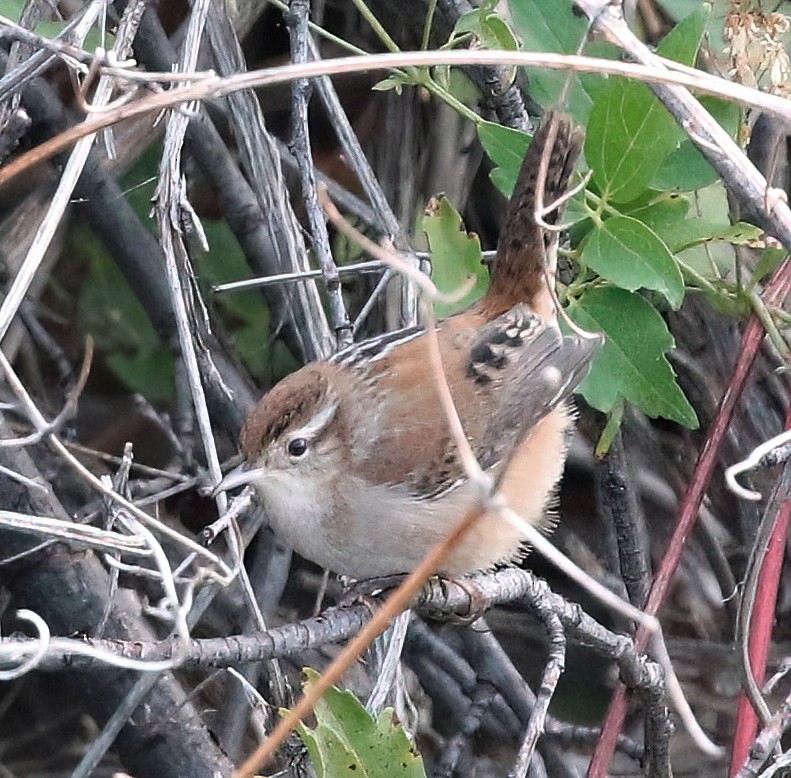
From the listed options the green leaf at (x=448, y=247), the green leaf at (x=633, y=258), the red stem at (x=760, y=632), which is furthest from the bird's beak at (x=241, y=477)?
the red stem at (x=760, y=632)

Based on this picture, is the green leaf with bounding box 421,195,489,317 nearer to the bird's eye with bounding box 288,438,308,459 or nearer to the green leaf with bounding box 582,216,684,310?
the green leaf with bounding box 582,216,684,310

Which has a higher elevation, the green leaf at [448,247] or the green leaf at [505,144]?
the green leaf at [505,144]

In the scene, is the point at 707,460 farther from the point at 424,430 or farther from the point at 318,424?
the point at 318,424

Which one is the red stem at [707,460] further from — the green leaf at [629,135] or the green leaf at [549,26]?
the green leaf at [549,26]

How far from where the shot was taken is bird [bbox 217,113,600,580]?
247 cm

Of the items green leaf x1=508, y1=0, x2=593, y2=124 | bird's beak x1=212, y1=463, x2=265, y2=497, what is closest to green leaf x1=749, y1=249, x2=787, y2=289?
green leaf x1=508, y1=0, x2=593, y2=124

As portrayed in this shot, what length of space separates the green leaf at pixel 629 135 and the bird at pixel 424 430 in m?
0.12

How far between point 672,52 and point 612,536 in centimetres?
156

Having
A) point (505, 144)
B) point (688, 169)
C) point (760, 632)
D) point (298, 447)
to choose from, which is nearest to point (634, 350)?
point (688, 169)

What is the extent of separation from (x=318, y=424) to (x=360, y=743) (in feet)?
3.20

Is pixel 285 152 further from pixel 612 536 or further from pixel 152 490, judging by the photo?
pixel 612 536

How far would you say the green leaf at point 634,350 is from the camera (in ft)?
7.67

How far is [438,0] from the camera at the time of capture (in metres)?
2.92

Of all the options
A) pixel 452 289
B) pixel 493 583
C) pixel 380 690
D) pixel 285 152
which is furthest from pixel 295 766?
pixel 285 152
